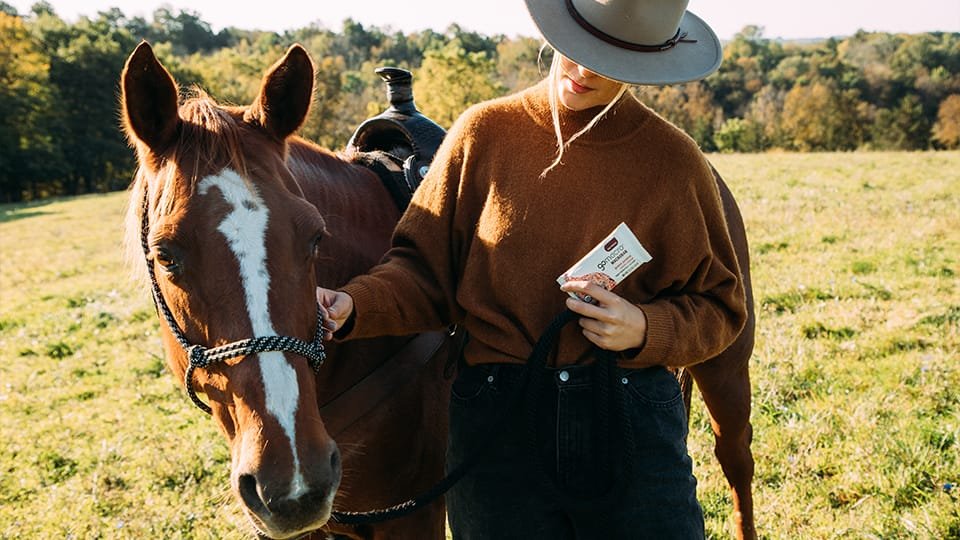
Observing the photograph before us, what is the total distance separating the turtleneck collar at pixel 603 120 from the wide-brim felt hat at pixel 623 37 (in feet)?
0.54

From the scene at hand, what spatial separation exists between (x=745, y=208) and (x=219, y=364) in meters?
11.3

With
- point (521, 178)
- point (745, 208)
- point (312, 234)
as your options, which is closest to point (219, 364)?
point (312, 234)

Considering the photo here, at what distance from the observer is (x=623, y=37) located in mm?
1691

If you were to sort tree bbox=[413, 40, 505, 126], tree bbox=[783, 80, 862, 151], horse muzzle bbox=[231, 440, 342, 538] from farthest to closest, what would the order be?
tree bbox=[783, 80, 862, 151] → tree bbox=[413, 40, 505, 126] → horse muzzle bbox=[231, 440, 342, 538]

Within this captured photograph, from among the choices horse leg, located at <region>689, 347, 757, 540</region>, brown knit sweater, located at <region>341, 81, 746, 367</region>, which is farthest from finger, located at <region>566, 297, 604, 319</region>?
horse leg, located at <region>689, 347, 757, 540</region>

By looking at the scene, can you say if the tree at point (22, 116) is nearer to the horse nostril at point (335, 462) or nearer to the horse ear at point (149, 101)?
the horse ear at point (149, 101)

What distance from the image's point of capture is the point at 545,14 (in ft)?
5.64

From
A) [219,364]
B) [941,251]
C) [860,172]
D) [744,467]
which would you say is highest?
[219,364]

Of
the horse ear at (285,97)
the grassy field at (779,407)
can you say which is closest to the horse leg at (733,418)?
the grassy field at (779,407)

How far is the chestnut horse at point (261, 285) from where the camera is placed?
4.95ft

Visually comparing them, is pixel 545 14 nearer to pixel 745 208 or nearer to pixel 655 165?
pixel 655 165

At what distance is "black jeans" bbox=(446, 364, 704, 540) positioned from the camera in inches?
70.5

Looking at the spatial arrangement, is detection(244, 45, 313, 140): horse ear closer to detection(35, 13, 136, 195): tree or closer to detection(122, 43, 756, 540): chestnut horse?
detection(122, 43, 756, 540): chestnut horse

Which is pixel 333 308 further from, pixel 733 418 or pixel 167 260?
pixel 733 418
